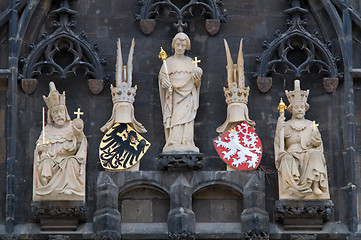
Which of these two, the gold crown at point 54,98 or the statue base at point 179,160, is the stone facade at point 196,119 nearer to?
the statue base at point 179,160

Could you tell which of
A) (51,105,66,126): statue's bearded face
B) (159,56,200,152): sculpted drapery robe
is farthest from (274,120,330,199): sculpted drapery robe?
(51,105,66,126): statue's bearded face

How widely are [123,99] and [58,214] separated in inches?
84.0

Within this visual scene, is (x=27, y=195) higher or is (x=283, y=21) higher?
(x=283, y=21)

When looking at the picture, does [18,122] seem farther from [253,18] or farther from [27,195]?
[253,18]

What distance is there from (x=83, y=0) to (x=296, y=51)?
3604 mm

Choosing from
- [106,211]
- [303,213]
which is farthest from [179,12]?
[303,213]

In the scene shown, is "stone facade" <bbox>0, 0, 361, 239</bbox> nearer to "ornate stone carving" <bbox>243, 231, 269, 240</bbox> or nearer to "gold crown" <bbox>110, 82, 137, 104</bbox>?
"ornate stone carving" <bbox>243, 231, 269, 240</bbox>

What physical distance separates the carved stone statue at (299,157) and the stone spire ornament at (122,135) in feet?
7.07

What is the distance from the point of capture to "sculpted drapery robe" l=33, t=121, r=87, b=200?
25.9 m

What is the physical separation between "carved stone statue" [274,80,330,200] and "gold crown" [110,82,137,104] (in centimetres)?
237

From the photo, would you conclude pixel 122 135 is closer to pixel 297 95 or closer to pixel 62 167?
pixel 62 167

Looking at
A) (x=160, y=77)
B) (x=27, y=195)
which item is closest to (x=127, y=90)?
(x=160, y=77)

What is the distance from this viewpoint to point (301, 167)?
85.6ft

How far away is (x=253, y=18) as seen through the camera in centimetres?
2756
